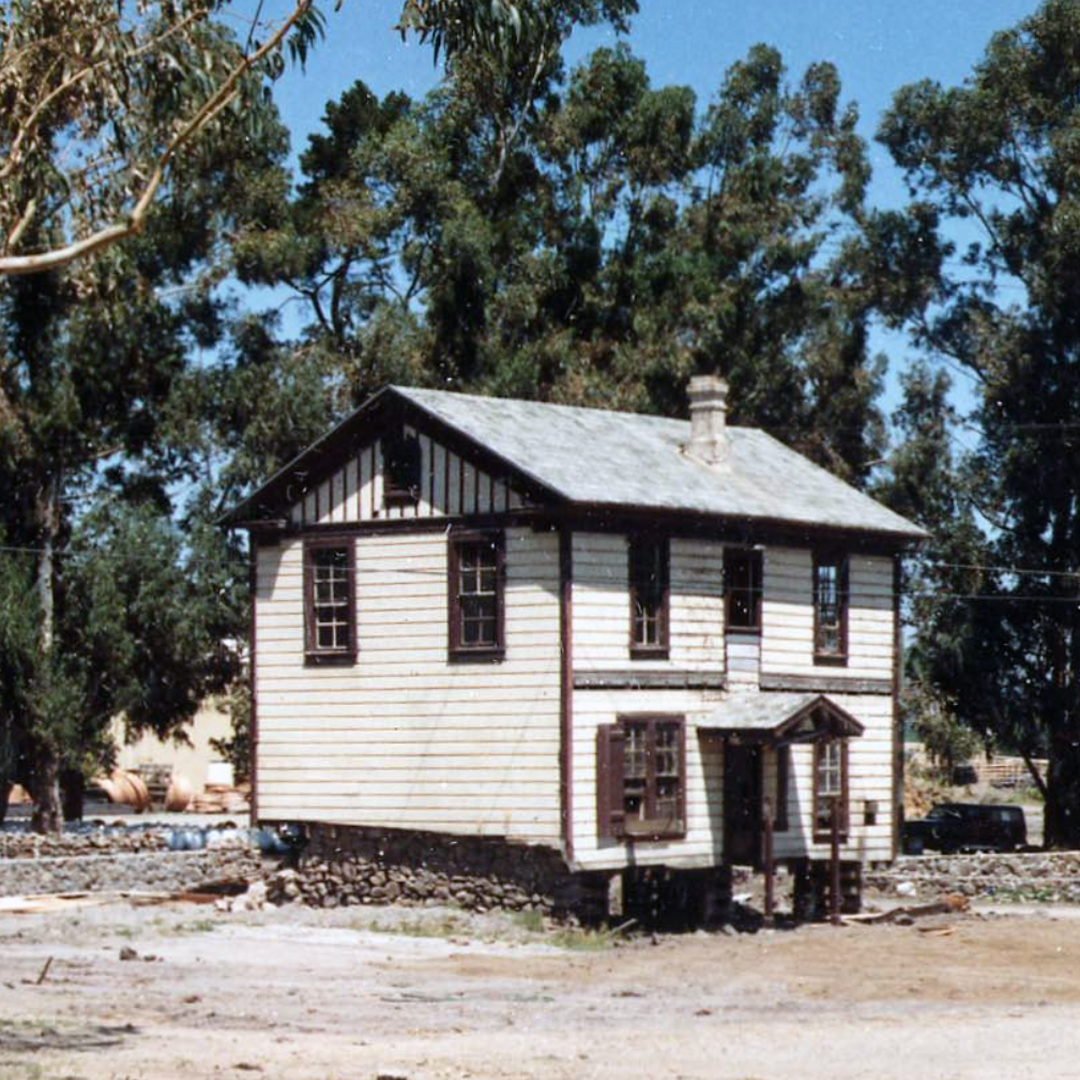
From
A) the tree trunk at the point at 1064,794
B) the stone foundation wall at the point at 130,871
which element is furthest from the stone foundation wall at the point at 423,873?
the tree trunk at the point at 1064,794

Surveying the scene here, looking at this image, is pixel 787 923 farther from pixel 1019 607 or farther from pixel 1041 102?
pixel 1041 102

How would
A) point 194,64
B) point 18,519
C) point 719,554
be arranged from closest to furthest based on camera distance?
point 194,64
point 719,554
point 18,519

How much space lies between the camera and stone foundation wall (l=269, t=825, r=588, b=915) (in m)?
36.2

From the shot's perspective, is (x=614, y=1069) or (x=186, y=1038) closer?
(x=614, y=1069)

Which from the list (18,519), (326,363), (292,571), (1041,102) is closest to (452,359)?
(326,363)

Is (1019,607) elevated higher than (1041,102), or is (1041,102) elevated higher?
(1041,102)

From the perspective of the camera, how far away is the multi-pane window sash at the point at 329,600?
38.4 meters

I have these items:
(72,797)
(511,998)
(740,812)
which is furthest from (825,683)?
(72,797)

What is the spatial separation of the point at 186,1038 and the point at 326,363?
34.0 meters

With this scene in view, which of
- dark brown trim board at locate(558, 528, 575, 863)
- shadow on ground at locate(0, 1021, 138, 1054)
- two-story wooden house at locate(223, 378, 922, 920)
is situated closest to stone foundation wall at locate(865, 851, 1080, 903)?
two-story wooden house at locate(223, 378, 922, 920)

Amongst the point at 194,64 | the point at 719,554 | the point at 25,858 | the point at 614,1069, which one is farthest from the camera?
the point at 25,858

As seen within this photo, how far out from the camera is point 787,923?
130 feet

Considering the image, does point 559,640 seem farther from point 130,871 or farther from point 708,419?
point 130,871

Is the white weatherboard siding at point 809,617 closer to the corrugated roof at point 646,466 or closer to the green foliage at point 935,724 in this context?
the corrugated roof at point 646,466
